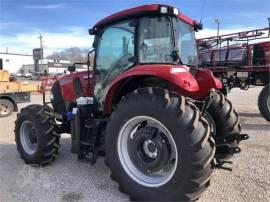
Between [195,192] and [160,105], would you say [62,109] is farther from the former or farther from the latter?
[195,192]

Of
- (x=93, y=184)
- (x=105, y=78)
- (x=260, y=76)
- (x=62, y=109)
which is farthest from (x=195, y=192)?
(x=260, y=76)

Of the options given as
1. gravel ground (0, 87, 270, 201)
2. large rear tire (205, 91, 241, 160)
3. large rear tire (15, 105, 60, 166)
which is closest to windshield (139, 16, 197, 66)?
large rear tire (205, 91, 241, 160)

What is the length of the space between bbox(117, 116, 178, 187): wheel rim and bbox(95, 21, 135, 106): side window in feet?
3.02

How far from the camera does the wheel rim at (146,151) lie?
370cm

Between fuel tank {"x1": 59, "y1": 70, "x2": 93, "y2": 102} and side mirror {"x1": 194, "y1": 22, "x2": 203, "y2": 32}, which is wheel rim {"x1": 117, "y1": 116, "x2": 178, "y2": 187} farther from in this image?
side mirror {"x1": 194, "y1": 22, "x2": 203, "y2": 32}

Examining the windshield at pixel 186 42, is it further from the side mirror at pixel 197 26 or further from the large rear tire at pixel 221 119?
the large rear tire at pixel 221 119

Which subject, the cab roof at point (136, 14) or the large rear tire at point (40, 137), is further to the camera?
the large rear tire at point (40, 137)

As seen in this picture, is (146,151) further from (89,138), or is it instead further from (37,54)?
(37,54)

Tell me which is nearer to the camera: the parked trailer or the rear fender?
the rear fender

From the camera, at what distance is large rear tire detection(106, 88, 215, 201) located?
3275mm

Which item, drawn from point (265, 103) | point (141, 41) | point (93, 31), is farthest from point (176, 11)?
point (265, 103)

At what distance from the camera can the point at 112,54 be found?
15.2 feet

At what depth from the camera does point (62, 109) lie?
6012mm

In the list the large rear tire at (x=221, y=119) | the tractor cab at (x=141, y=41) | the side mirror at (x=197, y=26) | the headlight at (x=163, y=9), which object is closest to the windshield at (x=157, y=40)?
the tractor cab at (x=141, y=41)
